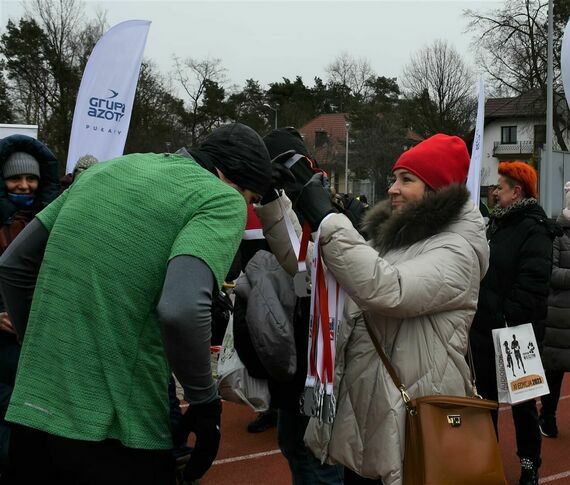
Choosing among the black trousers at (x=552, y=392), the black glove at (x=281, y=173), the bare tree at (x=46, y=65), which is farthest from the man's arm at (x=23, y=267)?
the bare tree at (x=46, y=65)

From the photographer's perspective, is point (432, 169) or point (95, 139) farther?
point (95, 139)

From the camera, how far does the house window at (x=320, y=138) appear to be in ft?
204

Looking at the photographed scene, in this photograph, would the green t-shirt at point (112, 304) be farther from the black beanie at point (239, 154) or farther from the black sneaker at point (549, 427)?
the black sneaker at point (549, 427)

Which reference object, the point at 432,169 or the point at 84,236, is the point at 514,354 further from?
the point at 84,236

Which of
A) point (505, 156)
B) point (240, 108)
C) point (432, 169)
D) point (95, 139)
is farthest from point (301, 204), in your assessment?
point (505, 156)

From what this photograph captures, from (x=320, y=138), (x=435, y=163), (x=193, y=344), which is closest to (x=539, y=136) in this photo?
(x=320, y=138)

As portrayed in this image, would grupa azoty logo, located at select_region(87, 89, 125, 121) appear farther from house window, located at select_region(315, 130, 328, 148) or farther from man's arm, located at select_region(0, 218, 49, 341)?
house window, located at select_region(315, 130, 328, 148)

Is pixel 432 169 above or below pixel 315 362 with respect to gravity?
above

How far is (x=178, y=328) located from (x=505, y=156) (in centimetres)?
6423

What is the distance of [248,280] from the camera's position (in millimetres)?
2607

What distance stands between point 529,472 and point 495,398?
Result: 510 millimetres

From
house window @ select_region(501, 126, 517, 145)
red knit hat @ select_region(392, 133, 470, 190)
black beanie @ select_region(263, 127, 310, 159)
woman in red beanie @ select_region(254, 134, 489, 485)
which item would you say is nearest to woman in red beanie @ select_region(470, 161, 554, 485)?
red knit hat @ select_region(392, 133, 470, 190)

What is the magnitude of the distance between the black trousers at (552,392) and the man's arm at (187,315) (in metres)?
4.03

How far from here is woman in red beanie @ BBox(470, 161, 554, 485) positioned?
3.89m
